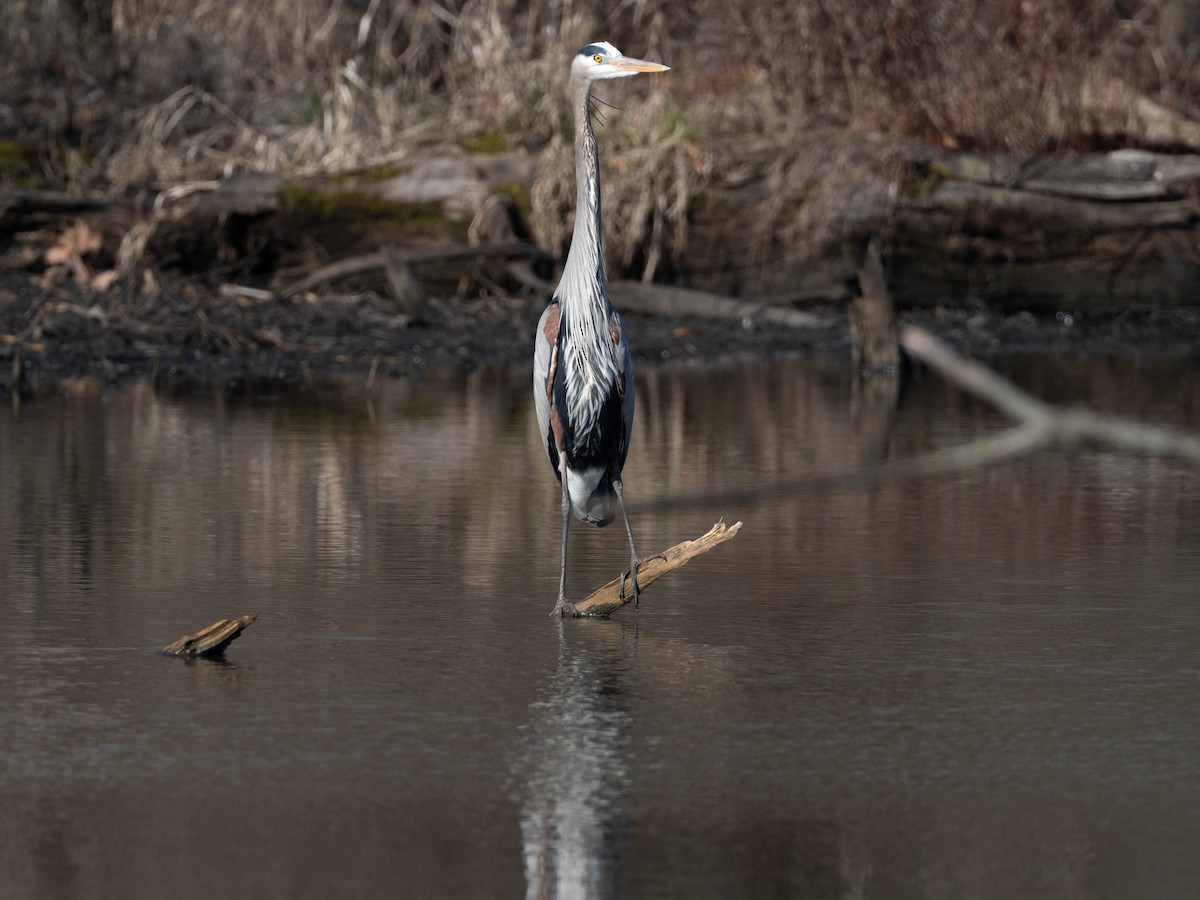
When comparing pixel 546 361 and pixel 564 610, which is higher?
pixel 546 361

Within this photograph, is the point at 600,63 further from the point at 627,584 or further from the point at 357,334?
the point at 357,334

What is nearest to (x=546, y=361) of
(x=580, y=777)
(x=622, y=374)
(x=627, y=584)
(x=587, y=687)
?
(x=622, y=374)

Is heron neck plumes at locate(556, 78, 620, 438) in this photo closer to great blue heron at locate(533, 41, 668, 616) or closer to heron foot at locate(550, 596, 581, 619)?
great blue heron at locate(533, 41, 668, 616)

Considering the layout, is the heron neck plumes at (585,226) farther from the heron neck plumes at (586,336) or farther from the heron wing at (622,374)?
the heron wing at (622,374)

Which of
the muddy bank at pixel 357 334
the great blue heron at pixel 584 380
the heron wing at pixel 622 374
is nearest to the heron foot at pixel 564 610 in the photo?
the great blue heron at pixel 584 380

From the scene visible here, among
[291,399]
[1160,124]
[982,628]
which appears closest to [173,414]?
[291,399]

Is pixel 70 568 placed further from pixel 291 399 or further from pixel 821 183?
pixel 821 183

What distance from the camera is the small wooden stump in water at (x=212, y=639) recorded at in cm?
605

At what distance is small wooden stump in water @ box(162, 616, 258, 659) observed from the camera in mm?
6047

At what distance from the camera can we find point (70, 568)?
755cm

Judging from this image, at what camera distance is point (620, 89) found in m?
20.2

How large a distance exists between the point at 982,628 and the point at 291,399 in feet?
26.0

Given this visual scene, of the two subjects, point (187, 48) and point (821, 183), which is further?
point (187, 48)

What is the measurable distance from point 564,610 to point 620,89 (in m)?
14.1
